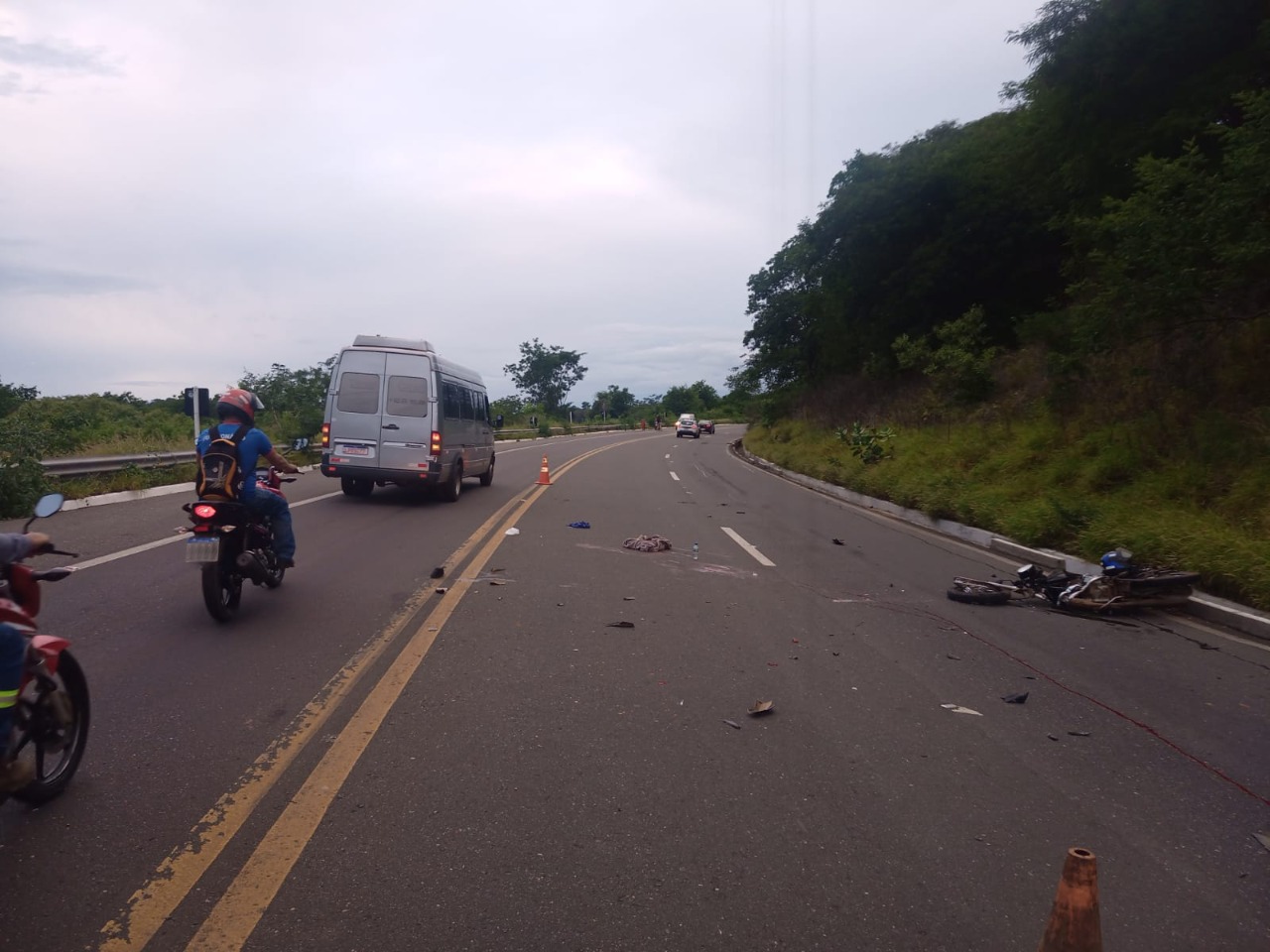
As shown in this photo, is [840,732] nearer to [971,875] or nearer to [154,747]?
[971,875]

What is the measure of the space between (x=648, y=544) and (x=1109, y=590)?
5.33m

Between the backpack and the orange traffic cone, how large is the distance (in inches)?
252

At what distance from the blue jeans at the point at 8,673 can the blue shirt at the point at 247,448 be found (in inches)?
150

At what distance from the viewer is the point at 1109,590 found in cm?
877

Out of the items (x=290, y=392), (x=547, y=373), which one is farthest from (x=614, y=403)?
(x=290, y=392)

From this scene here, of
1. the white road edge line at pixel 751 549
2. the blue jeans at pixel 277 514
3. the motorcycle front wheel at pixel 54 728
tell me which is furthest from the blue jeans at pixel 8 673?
the white road edge line at pixel 751 549

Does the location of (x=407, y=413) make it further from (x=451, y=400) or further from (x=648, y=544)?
(x=648, y=544)

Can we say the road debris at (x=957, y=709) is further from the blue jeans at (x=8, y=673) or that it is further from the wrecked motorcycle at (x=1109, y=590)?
the blue jeans at (x=8, y=673)

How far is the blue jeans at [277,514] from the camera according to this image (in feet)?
24.6

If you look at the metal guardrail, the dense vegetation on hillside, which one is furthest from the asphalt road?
the metal guardrail

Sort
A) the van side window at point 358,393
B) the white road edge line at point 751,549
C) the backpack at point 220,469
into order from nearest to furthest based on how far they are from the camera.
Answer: the backpack at point 220,469, the white road edge line at point 751,549, the van side window at point 358,393

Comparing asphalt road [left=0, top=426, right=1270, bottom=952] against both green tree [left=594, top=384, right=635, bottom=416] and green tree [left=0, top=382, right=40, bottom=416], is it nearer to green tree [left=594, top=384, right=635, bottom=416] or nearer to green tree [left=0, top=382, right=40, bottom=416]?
green tree [left=0, top=382, right=40, bottom=416]

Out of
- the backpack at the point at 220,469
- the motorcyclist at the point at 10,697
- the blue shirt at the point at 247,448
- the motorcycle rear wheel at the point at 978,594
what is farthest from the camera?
the motorcycle rear wheel at the point at 978,594

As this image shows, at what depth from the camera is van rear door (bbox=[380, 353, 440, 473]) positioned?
1484 centimetres
